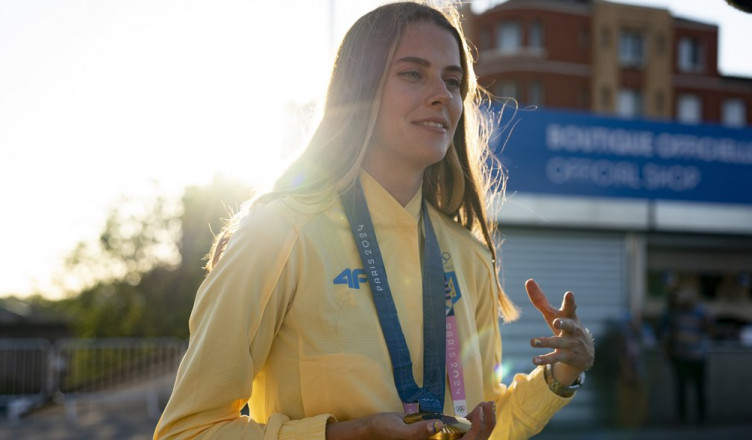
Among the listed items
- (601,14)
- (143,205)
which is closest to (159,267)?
(143,205)

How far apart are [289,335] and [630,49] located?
1584 inches

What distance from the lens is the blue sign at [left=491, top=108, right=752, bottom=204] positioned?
1112 centimetres

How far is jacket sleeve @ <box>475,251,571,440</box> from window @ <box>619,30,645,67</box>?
3932 centimetres

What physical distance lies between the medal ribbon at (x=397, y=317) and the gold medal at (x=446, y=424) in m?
0.17

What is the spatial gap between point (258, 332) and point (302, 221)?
0.86ft

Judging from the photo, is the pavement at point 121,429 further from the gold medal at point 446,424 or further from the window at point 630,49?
the window at point 630,49

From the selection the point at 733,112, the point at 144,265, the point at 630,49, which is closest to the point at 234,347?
the point at 144,265

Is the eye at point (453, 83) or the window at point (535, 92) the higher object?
the window at point (535, 92)

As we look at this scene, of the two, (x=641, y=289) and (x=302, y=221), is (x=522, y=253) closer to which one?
(x=641, y=289)

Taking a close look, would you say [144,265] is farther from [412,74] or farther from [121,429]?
[412,74]

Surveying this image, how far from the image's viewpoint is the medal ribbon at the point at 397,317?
174 centimetres

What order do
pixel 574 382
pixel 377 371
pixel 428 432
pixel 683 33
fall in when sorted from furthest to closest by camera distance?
pixel 683 33 → pixel 574 382 → pixel 377 371 → pixel 428 432

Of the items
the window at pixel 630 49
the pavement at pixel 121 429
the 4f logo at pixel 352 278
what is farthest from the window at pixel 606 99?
the 4f logo at pixel 352 278

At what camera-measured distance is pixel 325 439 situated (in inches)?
64.1
